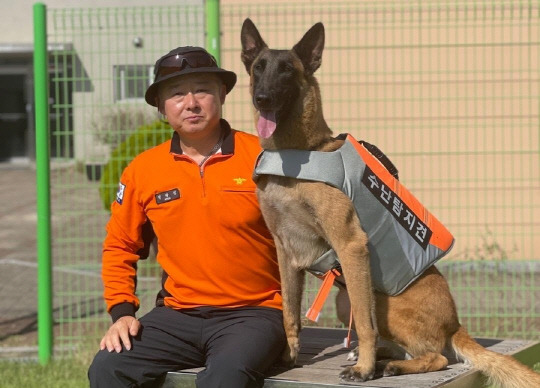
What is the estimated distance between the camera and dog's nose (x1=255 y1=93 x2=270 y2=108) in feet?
12.6

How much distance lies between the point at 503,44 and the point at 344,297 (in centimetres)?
343

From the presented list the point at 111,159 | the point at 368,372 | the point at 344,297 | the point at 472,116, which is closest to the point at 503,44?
the point at 472,116

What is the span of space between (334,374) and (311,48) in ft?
4.34

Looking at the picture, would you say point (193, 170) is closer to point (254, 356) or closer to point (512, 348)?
point (254, 356)

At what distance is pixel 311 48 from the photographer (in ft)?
13.3

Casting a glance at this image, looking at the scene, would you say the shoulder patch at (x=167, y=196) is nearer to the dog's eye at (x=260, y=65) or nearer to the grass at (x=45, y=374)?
the dog's eye at (x=260, y=65)

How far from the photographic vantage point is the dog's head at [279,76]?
3.87 m

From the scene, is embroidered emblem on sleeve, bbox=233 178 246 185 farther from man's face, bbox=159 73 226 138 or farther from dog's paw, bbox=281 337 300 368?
dog's paw, bbox=281 337 300 368

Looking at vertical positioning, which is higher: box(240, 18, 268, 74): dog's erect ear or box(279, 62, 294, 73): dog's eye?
box(240, 18, 268, 74): dog's erect ear

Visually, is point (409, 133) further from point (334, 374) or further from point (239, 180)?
point (334, 374)

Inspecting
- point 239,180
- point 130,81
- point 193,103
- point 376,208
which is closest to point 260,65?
point 193,103

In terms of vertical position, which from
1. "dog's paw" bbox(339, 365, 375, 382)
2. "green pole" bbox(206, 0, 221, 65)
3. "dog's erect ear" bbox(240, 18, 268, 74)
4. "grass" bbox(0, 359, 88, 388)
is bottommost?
"grass" bbox(0, 359, 88, 388)

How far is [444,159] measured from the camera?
7.31m

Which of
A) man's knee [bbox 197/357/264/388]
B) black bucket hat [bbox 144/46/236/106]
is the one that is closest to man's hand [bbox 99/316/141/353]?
man's knee [bbox 197/357/264/388]
